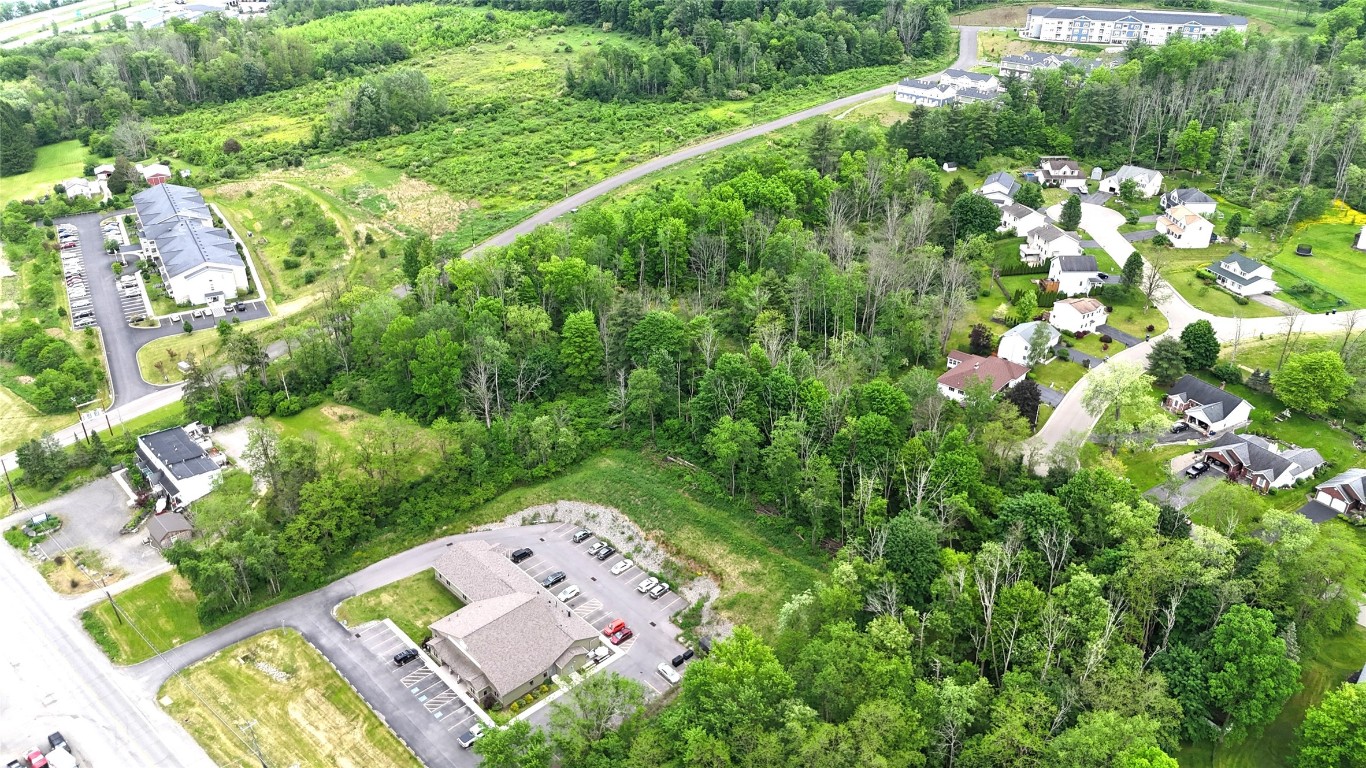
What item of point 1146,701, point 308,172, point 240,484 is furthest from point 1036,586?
point 308,172

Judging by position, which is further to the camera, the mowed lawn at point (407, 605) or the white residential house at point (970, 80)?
the white residential house at point (970, 80)

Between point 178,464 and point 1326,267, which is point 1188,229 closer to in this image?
point 1326,267

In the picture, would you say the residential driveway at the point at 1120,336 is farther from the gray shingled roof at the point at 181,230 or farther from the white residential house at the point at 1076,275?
the gray shingled roof at the point at 181,230

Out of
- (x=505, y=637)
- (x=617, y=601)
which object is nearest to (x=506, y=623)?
(x=505, y=637)

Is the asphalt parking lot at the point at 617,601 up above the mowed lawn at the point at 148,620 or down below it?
below

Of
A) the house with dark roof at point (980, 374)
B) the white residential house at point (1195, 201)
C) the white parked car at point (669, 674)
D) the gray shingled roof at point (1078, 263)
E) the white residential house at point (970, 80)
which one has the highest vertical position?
the white residential house at point (970, 80)

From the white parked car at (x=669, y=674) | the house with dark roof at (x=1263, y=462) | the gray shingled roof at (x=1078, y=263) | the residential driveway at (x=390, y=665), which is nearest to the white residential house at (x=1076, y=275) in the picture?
the gray shingled roof at (x=1078, y=263)

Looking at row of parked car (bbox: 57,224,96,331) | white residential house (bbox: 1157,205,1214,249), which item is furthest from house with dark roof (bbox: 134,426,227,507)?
white residential house (bbox: 1157,205,1214,249)
